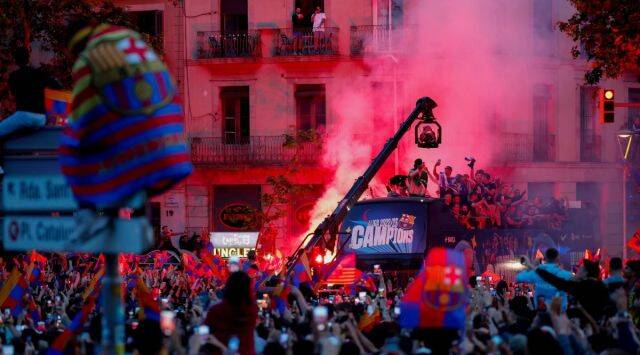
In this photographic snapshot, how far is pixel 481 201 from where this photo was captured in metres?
21.7

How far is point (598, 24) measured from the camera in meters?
18.9

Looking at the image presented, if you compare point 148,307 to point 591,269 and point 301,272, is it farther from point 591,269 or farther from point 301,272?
point 301,272

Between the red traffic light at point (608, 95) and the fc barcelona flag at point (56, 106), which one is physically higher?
the red traffic light at point (608, 95)

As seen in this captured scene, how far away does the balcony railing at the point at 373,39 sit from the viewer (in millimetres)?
31266

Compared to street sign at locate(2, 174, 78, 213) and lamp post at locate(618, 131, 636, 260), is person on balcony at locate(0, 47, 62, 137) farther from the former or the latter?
lamp post at locate(618, 131, 636, 260)

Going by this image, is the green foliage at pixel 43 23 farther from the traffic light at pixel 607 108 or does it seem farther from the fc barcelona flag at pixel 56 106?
the fc barcelona flag at pixel 56 106

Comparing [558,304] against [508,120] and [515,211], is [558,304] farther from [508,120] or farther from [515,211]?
[508,120]

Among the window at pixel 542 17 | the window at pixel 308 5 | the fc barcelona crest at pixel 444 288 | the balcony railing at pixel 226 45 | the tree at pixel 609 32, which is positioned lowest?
the fc barcelona crest at pixel 444 288

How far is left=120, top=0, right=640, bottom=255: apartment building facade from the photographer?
32188 millimetres

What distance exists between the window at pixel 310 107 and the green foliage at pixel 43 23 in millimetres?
8122

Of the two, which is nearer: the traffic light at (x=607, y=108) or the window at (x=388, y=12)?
the traffic light at (x=607, y=108)

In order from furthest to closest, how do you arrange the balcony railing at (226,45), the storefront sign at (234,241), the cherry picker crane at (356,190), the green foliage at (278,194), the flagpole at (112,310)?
1. the balcony railing at (226,45)
2. the green foliage at (278,194)
3. the storefront sign at (234,241)
4. the cherry picker crane at (356,190)
5. the flagpole at (112,310)

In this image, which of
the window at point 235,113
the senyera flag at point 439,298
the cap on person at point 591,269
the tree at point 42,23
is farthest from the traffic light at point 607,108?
the window at point 235,113

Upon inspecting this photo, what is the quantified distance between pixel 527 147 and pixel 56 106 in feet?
85.3
